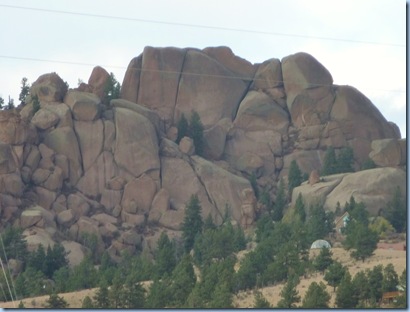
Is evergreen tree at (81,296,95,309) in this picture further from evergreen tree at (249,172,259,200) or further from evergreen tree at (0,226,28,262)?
evergreen tree at (249,172,259,200)

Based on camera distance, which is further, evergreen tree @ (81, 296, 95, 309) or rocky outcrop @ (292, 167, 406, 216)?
rocky outcrop @ (292, 167, 406, 216)

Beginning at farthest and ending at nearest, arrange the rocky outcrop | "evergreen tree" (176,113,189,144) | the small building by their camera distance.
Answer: "evergreen tree" (176,113,189,144) < the rocky outcrop < the small building

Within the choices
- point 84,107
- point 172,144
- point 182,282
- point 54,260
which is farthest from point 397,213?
point 182,282

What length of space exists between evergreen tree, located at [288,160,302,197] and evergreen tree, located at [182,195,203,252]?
758 centimetres

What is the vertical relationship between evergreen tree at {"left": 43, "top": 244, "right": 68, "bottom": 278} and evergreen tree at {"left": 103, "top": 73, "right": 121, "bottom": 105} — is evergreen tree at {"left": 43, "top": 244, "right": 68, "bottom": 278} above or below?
below

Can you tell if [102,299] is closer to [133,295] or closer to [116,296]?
[116,296]

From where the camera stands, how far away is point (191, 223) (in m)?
103

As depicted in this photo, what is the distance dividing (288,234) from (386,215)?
12.0m

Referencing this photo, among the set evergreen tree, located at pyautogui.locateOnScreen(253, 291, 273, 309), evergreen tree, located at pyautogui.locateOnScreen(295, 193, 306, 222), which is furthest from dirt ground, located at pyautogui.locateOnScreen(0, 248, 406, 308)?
evergreen tree, located at pyautogui.locateOnScreen(295, 193, 306, 222)

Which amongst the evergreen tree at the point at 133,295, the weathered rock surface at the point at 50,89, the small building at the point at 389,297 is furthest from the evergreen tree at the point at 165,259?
the small building at the point at 389,297

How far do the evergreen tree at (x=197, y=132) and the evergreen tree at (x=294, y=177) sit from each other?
19.8ft

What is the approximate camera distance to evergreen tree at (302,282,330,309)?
69188 millimetres

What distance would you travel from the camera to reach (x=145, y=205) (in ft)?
351

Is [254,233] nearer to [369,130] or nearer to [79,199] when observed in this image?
[79,199]
